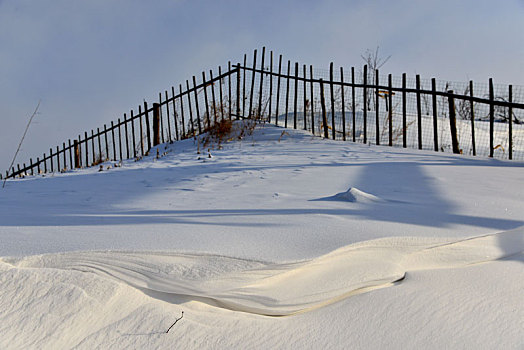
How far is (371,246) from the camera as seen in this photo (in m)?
1.59

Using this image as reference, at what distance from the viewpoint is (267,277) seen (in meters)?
1.35

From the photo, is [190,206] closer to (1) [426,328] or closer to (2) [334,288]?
(2) [334,288]

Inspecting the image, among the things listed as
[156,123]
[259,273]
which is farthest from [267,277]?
[156,123]

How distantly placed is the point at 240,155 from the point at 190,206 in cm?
353

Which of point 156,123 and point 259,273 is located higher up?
point 156,123

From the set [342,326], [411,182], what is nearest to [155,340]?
[342,326]

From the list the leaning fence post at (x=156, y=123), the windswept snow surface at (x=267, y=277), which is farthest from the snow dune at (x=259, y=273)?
the leaning fence post at (x=156, y=123)

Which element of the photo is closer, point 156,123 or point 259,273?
point 259,273

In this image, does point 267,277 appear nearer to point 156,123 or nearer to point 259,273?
point 259,273

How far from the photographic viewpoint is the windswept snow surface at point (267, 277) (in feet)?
3.82

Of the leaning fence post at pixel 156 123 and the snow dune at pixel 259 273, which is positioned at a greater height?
the leaning fence post at pixel 156 123

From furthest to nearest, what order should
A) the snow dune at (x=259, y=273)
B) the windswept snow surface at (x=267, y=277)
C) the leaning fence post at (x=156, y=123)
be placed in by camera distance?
the leaning fence post at (x=156, y=123)
the snow dune at (x=259, y=273)
the windswept snow surface at (x=267, y=277)

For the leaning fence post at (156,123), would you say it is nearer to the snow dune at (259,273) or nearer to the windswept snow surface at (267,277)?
the windswept snow surface at (267,277)

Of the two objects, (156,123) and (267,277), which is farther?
(156,123)
